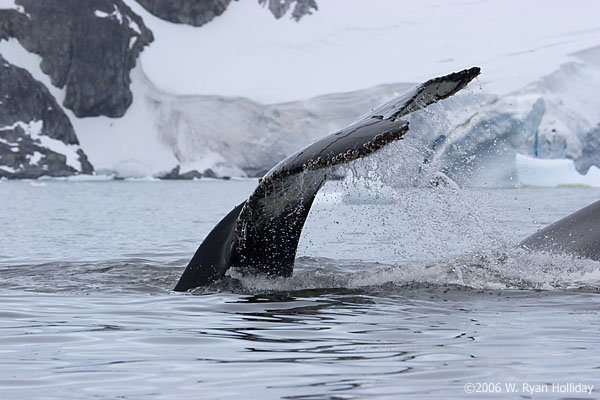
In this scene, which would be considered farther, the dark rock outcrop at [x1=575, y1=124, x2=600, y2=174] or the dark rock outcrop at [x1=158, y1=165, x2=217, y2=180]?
the dark rock outcrop at [x1=158, y1=165, x2=217, y2=180]

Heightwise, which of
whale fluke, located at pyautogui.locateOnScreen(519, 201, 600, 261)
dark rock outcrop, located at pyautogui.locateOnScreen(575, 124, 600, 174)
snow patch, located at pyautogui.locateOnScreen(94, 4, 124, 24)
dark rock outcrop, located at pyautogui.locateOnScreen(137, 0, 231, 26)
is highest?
dark rock outcrop, located at pyautogui.locateOnScreen(137, 0, 231, 26)

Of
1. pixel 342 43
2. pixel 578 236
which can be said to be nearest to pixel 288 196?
pixel 578 236

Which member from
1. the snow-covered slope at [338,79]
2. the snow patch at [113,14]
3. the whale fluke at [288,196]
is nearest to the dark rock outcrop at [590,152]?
the snow-covered slope at [338,79]

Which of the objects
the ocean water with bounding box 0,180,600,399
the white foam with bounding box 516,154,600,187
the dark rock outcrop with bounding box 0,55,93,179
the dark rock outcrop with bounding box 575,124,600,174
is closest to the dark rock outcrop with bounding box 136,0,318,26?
the dark rock outcrop with bounding box 0,55,93,179

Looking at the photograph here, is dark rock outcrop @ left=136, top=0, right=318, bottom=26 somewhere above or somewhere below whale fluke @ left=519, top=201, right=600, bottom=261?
above

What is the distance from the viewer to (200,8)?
6456 centimetres

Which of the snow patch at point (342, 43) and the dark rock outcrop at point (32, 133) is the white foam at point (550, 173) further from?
the dark rock outcrop at point (32, 133)

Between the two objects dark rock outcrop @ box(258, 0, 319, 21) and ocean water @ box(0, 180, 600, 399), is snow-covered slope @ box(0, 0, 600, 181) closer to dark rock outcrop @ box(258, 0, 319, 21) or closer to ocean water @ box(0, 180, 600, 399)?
dark rock outcrop @ box(258, 0, 319, 21)

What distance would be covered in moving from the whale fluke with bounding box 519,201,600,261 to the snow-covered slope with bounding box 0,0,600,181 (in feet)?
71.0

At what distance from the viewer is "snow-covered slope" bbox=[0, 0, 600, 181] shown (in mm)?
32906

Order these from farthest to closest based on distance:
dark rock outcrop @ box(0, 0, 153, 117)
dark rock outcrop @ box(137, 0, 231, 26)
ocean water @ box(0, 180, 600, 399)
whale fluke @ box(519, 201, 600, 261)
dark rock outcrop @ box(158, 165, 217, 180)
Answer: dark rock outcrop @ box(137, 0, 231, 26) < dark rock outcrop @ box(0, 0, 153, 117) < dark rock outcrop @ box(158, 165, 217, 180) < whale fluke @ box(519, 201, 600, 261) < ocean water @ box(0, 180, 600, 399)

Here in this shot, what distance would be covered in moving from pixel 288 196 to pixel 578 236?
70.2 inches

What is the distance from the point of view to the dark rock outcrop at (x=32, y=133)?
5000cm

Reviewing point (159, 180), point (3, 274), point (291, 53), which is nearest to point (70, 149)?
point (159, 180)
